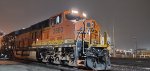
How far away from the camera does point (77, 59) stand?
16766 mm

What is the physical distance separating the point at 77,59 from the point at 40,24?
837 cm

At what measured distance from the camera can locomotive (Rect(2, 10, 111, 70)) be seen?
56.3ft

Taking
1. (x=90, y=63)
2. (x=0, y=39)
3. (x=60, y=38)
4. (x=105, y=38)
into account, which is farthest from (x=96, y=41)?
(x=0, y=39)

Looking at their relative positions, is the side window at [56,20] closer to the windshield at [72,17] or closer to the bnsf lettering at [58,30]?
the bnsf lettering at [58,30]

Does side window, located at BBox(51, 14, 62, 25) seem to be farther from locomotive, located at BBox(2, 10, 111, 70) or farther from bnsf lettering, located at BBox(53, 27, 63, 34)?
bnsf lettering, located at BBox(53, 27, 63, 34)

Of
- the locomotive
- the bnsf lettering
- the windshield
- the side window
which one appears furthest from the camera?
the side window

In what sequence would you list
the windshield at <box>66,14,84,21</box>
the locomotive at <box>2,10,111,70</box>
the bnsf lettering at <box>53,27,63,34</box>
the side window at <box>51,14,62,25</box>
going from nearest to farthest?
the locomotive at <box>2,10,111,70</box>, the windshield at <box>66,14,84,21</box>, the bnsf lettering at <box>53,27,63,34</box>, the side window at <box>51,14,62,25</box>

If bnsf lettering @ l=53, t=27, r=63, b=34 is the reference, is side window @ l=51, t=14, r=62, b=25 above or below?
above

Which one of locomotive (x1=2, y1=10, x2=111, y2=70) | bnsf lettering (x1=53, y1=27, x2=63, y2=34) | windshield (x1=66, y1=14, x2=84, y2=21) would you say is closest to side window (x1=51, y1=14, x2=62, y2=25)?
locomotive (x1=2, y1=10, x2=111, y2=70)

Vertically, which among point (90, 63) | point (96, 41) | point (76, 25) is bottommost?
point (90, 63)

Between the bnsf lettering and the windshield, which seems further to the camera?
the bnsf lettering

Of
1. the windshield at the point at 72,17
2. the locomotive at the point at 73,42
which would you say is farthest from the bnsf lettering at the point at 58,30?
the windshield at the point at 72,17

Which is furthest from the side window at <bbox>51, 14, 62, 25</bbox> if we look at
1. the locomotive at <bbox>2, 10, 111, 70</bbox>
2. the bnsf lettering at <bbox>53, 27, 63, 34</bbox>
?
the bnsf lettering at <bbox>53, 27, 63, 34</bbox>

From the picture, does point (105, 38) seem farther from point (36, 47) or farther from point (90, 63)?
point (36, 47)
